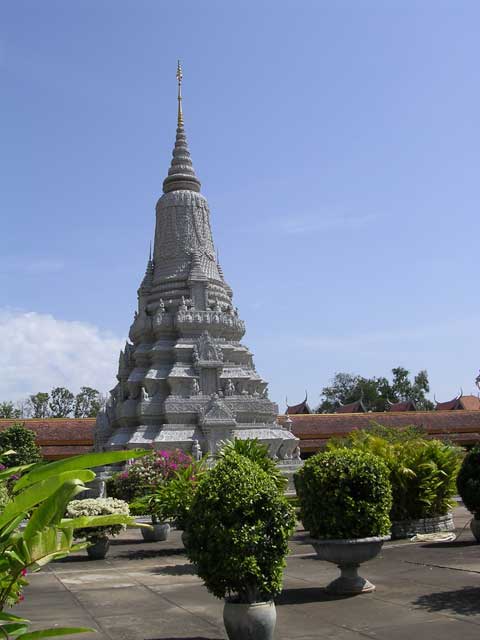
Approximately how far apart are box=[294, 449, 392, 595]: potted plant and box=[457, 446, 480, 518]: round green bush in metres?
4.55

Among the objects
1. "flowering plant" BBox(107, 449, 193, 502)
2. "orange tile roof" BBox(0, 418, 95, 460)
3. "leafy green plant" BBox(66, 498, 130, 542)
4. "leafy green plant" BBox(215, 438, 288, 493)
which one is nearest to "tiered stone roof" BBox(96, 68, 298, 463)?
"orange tile roof" BBox(0, 418, 95, 460)

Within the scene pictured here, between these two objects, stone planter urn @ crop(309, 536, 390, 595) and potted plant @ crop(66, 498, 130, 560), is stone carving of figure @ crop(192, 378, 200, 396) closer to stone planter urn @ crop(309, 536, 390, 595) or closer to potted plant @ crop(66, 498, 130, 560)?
potted plant @ crop(66, 498, 130, 560)

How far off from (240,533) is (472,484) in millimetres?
8176

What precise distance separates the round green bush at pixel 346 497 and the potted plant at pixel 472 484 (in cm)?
456

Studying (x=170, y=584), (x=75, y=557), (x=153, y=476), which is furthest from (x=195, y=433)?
(x=170, y=584)

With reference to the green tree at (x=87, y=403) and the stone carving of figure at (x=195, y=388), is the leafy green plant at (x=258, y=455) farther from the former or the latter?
the green tree at (x=87, y=403)

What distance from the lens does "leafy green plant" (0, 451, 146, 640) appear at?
3076 mm

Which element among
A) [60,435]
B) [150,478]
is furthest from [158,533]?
[60,435]

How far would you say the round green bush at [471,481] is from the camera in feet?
46.2

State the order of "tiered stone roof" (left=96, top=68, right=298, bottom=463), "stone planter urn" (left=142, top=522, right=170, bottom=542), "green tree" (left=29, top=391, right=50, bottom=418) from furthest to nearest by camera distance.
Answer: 1. "green tree" (left=29, top=391, right=50, bottom=418)
2. "tiered stone roof" (left=96, top=68, right=298, bottom=463)
3. "stone planter urn" (left=142, top=522, right=170, bottom=542)

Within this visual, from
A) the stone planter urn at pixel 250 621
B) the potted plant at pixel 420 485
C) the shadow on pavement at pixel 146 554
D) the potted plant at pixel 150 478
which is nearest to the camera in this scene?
the stone planter urn at pixel 250 621

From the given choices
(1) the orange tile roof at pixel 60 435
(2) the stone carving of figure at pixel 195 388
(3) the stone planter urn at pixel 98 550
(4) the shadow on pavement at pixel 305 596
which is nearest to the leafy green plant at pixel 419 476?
(3) the stone planter urn at pixel 98 550

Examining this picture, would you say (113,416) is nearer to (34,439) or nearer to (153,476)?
(34,439)

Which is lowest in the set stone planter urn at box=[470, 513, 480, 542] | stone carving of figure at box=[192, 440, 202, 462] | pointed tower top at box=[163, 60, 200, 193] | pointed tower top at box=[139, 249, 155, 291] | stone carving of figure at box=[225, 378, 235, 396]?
stone planter urn at box=[470, 513, 480, 542]
